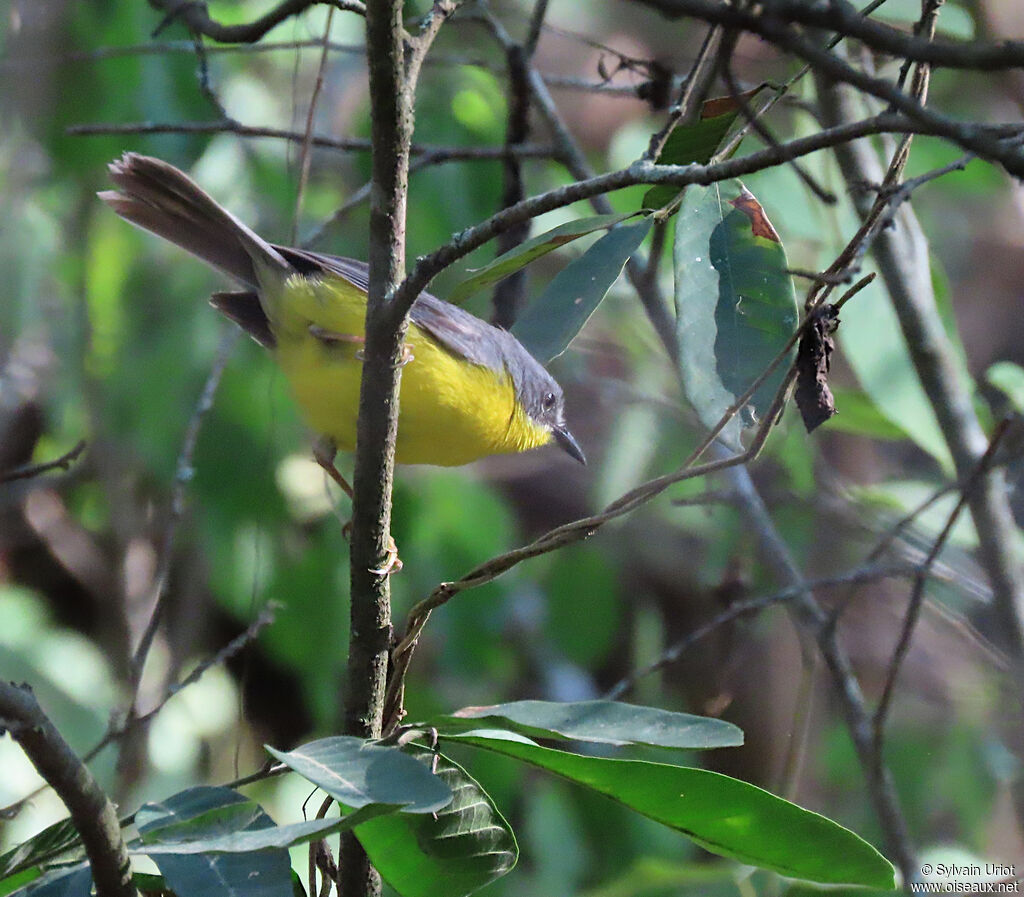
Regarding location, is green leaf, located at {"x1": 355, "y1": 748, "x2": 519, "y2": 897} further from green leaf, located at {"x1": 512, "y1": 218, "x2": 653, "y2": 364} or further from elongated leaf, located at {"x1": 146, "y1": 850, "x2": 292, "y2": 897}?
green leaf, located at {"x1": 512, "y1": 218, "x2": 653, "y2": 364}

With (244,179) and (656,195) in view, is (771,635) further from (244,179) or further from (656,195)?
(656,195)

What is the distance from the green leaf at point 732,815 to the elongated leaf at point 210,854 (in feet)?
1.28

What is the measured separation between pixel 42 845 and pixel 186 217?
6.65ft

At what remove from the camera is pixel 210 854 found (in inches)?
65.0

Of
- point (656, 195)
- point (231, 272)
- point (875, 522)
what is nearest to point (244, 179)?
point (231, 272)

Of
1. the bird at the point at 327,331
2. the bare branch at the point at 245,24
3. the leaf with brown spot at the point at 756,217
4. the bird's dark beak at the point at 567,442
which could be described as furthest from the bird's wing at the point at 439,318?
the leaf with brown spot at the point at 756,217

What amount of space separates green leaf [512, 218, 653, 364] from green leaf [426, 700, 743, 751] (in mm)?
685

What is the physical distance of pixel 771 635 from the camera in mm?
7102

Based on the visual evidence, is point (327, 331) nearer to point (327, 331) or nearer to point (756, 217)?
point (327, 331)

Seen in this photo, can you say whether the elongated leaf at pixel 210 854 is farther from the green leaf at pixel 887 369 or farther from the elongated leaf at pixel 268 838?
the green leaf at pixel 887 369

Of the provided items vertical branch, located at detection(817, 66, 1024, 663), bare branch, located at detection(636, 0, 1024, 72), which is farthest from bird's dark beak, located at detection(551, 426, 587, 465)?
bare branch, located at detection(636, 0, 1024, 72)

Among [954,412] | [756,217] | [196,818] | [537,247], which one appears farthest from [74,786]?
[954,412]

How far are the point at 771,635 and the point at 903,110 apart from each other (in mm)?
6225

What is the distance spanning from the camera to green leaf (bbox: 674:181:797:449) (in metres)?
1.87
